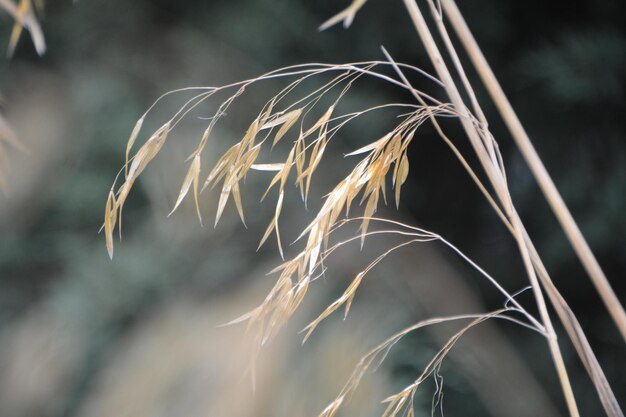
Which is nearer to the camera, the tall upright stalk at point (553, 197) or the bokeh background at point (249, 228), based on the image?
the tall upright stalk at point (553, 197)

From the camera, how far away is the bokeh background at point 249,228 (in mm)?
555

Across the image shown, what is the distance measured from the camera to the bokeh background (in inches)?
21.8

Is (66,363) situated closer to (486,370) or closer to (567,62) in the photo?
(486,370)

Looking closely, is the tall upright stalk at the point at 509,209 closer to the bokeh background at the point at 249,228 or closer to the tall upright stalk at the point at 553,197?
the tall upright stalk at the point at 553,197

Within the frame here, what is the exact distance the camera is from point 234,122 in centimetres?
64

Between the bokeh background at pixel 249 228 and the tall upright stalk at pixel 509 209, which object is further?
the bokeh background at pixel 249 228

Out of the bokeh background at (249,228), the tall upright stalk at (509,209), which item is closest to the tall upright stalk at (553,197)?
the tall upright stalk at (509,209)

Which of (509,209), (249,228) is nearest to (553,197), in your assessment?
(509,209)

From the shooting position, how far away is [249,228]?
25.0 inches

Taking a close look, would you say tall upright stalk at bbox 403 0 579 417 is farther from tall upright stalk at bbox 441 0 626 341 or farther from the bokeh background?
the bokeh background

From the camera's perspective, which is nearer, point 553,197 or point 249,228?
point 553,197

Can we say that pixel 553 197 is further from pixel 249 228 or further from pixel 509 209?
pixel 249 228

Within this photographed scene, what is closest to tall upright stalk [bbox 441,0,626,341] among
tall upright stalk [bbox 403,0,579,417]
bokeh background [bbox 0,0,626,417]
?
tall upright stalk [bbox 403,0,579,417]

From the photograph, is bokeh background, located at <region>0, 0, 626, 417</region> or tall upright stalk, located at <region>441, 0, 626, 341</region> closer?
tall upright stalk, located at <region>441, 0, 626, 341</region>
